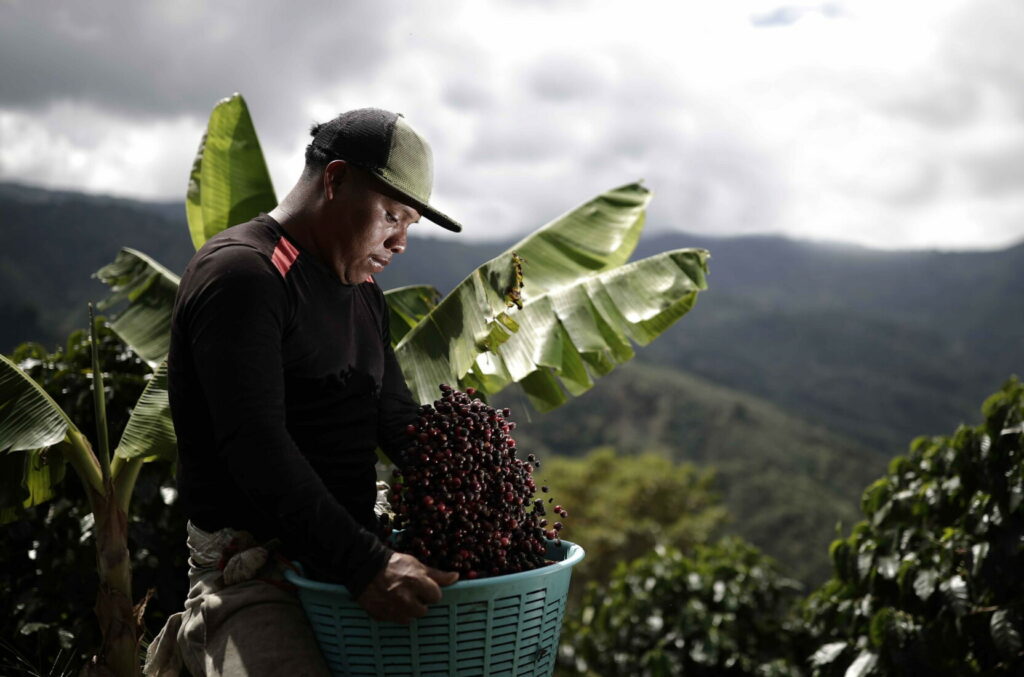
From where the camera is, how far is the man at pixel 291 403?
5.32 ft

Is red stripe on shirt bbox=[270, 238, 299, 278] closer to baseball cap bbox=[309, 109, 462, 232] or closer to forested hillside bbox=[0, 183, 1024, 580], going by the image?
baseball cap bbox=[309, 109, 462, 232]

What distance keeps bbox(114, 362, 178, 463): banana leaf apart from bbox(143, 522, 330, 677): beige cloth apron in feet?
4.10

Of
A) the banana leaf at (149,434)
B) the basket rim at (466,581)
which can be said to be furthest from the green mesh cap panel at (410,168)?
the banana leaf at (149,434)

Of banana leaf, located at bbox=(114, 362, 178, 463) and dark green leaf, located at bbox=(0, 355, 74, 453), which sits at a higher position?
dark green leaf, located at bbox=(0, 355, 74, 453)

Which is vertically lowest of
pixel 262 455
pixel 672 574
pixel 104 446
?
pixel 672 574

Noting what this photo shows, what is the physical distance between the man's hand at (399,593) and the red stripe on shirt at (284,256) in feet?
2.03

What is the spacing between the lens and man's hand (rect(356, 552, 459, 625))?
5.32 feet

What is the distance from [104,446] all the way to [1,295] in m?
63.5

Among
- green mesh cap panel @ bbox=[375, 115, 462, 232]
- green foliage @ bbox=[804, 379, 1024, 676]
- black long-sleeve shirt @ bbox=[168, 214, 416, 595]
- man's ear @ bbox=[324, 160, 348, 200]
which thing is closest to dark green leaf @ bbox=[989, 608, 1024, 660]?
green foliage @ bbox=[804, 379, 1024, 676]

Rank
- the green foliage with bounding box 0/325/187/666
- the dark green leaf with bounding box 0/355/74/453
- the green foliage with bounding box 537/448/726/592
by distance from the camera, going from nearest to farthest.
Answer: the dark green leaf with bounding box 0/355/74/453, the green foliage with bounding box 0/325/187/666, the green foliage with bounding box 537/448/726/592

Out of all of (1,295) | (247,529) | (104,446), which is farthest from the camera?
(1,295)

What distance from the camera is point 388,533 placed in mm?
2074

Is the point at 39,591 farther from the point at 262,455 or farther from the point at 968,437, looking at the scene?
the point at 968,437

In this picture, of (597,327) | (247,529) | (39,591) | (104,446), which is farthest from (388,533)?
(39,591)
